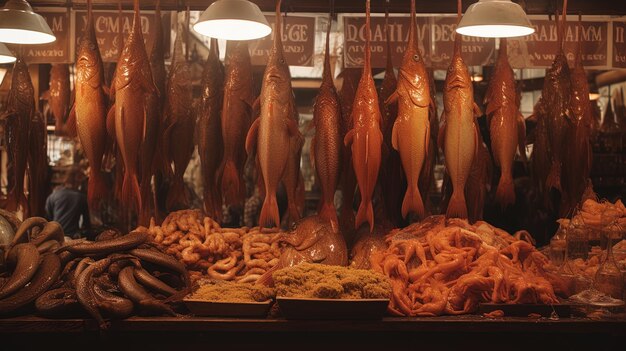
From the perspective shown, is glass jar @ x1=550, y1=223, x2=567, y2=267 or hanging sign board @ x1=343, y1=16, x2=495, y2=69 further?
hanging sign board @ x1=343, y1=16, x2=495, y2=69

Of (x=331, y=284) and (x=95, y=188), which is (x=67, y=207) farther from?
(x=331, y=284)

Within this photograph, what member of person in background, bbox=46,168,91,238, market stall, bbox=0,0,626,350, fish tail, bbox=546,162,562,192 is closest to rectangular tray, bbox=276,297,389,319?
market stall, bbox=0,0,626,350

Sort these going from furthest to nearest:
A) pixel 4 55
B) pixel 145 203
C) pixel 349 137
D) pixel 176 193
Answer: pixel 4 55 → pixel 176 193 → pixel 145 203 → pixel 349 137

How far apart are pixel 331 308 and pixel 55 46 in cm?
311

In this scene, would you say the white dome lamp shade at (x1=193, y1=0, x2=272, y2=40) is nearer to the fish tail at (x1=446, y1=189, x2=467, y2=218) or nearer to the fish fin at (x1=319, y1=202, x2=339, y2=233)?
the fish fin at (x1=319, y1=202, x2=339, y2=233)

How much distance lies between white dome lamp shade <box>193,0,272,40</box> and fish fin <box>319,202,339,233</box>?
1.12 m

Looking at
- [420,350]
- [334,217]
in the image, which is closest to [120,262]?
[334,217]

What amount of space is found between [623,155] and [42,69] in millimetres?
6693

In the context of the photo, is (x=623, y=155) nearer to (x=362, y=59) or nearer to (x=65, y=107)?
(x=362, y=59)

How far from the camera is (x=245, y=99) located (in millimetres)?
4492

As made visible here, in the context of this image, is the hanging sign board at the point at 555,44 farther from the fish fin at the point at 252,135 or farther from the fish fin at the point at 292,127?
the fish fin at the point at 252,135

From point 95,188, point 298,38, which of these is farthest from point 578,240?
point 95,188

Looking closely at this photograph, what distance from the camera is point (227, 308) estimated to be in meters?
3.50

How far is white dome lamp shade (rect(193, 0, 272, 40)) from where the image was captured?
3764mm
